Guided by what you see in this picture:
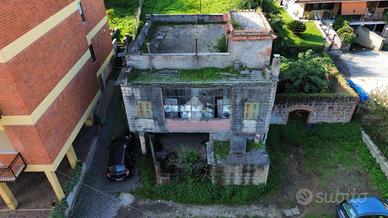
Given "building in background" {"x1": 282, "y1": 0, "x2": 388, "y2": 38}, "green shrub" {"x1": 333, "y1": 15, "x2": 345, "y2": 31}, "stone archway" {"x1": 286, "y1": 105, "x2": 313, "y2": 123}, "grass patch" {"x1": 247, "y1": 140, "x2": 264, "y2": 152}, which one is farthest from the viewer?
"building in background" {"x1": 282, "y1": 0, "x2": 388, "y2": 38}

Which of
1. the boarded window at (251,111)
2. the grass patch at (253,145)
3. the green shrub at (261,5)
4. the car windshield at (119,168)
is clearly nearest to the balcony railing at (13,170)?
the car windshield at (119,168)

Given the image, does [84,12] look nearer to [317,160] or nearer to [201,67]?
[201,67]

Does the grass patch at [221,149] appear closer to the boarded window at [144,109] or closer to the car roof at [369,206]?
the boarded window at [144,109]

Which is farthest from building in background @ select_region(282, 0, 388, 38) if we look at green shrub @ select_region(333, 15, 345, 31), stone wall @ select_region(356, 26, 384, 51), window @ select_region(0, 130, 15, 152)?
window @ select_region(0, 130, 15, 152)

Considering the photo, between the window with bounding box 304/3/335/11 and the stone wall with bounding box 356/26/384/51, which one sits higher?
the window with bounding box 304/3/335/11

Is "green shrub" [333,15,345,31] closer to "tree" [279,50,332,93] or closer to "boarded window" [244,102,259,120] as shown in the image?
"tree" [279,50,332,93]

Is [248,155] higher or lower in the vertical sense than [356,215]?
higher

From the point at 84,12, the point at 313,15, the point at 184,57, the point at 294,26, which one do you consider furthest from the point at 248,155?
the point at 313,15
